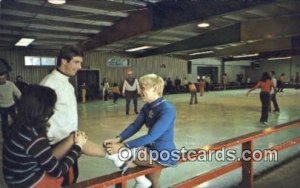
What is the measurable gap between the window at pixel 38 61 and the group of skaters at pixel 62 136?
56.2 feet

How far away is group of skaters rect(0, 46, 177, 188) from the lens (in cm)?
176

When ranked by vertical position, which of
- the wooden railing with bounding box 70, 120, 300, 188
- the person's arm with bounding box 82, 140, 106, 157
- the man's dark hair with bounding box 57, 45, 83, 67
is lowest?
the wooden railing with bounding box 70, 120, 300, 188

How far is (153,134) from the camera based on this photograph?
7.59ft

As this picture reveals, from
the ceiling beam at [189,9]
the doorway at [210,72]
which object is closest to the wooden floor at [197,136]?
the ceiling beam at [189,9]

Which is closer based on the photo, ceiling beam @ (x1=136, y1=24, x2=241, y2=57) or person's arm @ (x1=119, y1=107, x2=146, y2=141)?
person's arm @ (x1=119, y1=107, x2=146, y2=141)

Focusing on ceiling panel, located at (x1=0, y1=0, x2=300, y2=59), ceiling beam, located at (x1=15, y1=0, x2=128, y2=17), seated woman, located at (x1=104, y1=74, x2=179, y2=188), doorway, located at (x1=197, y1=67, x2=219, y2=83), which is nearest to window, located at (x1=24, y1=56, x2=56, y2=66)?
ceiling panel, located at (x1=0, y1=0, x2=300, y2=59)

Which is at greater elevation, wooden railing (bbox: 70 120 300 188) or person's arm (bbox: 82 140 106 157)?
person's arm (bbox: 82 140 106 157)

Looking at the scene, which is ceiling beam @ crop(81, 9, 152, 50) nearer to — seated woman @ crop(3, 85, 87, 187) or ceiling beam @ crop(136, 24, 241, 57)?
ceiling beam @ crop(136, 24, 241, 57)

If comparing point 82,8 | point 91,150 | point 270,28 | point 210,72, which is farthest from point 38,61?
point 91,150

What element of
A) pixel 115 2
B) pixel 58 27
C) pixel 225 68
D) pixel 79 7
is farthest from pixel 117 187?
pixel 225 68

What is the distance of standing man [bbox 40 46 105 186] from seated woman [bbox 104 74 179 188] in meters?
0.27

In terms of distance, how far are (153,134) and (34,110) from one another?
891 mm

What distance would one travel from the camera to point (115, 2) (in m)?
8.75

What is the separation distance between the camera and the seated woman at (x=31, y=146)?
175 cm
